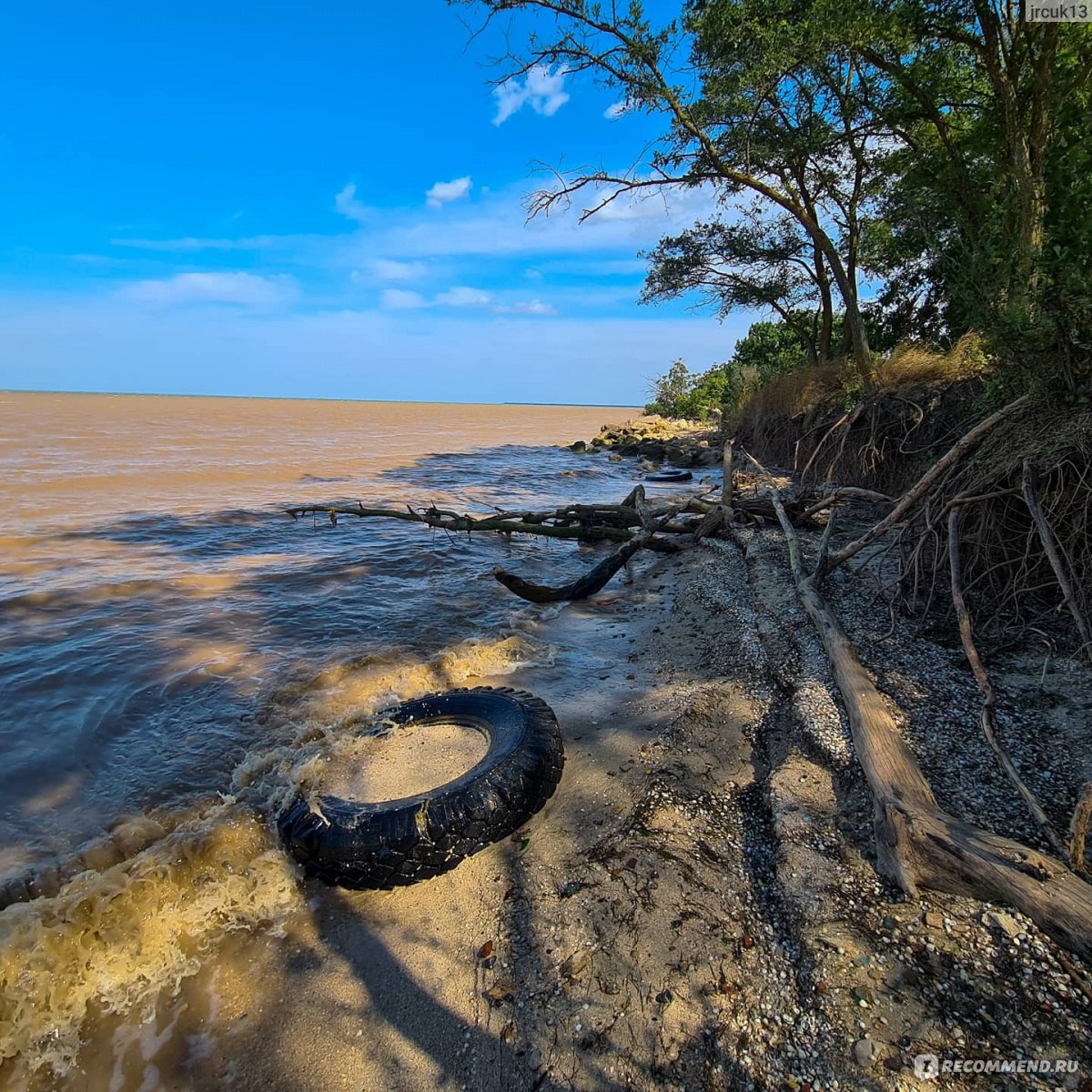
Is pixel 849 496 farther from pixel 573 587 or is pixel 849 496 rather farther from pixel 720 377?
pixel 720 377

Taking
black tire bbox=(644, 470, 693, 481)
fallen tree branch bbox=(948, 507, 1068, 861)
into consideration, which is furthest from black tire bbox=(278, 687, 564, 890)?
black tire bbox=(644, 470, 693, 481)

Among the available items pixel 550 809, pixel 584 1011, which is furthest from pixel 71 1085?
pixel 550 809

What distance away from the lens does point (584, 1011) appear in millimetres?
2168

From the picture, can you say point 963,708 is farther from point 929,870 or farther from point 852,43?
point 852,43

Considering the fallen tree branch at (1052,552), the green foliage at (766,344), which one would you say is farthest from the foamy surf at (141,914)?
the green foliage at (766,344)

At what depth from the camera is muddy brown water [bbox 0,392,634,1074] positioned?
8.88ft

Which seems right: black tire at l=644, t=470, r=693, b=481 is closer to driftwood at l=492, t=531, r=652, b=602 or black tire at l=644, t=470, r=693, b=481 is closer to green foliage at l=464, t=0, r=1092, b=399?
green foliage at l=464, t=0, r=1092, b=399

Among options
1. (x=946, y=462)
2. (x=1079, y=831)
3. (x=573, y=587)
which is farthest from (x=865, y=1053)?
(x=573, y=587)

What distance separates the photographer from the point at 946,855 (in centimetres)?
230

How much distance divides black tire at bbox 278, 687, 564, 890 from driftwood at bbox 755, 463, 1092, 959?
1.83m

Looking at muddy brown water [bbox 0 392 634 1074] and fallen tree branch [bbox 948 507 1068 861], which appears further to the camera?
muddy brown water [bbox 0 392 634 1074]

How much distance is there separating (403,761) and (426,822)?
907 millimetres

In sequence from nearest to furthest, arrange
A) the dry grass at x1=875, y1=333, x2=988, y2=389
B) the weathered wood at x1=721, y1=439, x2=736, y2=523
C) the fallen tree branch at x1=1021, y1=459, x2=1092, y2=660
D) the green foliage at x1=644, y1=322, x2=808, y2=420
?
the fallen tree branch at x1=1021, y1=459, x2=1092, y2=660 → the weathered wood at x1=721, y1=439, x2=736, y2=523 → the dry grass at x1=875, y1=333, x2=988, y2=389 → the green foliage at x1=644, y1=322, x2=808, y2=420

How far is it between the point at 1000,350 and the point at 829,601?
2.50 m
